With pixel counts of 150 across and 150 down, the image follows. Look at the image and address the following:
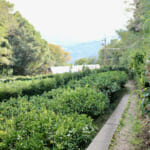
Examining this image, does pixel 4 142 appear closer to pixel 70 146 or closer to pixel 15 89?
pixel 70 146

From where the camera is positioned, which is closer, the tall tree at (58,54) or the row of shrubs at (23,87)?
the row of shrubs at (23,87)

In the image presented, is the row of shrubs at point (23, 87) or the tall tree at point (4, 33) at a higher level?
the tall tree at point (4, 33)

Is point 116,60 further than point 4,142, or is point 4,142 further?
point 116,60

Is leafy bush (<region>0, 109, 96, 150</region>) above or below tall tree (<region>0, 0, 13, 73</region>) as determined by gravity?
below

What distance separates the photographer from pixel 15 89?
4535 mm

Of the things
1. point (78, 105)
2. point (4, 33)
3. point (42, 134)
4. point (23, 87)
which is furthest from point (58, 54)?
point (42, 134)

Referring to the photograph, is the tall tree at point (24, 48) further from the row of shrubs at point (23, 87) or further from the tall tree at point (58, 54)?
the row of shrubs at point (23, 87)

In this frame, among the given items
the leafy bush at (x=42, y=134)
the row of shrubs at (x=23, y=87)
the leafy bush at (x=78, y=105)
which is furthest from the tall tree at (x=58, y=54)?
the leafy bush at (x=42, y=134)

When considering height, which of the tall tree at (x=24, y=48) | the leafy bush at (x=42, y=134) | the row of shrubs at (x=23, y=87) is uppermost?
the tall tree at (x=24, y=48)

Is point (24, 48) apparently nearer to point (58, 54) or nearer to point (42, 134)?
point (58, 54)

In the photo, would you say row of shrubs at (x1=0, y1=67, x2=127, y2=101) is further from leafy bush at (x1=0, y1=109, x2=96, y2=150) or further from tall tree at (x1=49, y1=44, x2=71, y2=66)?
tall tree at (x1=49, y1=44, x2=71, y2=66)

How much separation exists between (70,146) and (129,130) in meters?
1.66

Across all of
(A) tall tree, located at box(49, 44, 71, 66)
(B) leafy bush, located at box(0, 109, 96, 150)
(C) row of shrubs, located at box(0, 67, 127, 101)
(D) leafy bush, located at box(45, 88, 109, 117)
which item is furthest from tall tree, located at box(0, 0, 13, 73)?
(A) tall tree, located at box(49, 44, 71, 66)

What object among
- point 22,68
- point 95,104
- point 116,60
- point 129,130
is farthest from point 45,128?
point 116,60
